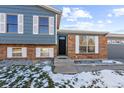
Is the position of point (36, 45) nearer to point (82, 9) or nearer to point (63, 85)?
point (63, 85)

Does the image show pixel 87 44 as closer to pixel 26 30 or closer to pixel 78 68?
pixel 78 68

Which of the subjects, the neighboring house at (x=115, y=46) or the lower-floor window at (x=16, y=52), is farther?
the neighboring house at (x=115, y=46)

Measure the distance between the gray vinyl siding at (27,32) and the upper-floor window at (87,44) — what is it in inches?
116

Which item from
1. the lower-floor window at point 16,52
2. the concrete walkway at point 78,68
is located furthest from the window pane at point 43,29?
the concrete walkway at point 78,68

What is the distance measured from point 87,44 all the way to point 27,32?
5611 mm

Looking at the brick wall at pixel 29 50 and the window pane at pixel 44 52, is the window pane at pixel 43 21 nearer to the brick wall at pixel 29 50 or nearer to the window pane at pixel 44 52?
the brick wall at pixel 29 50

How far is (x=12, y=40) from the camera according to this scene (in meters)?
12.2

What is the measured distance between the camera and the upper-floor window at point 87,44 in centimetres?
1386

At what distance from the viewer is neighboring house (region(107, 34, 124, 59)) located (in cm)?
1587

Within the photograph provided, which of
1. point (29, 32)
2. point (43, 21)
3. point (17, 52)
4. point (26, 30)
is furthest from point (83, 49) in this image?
point (17, 52)

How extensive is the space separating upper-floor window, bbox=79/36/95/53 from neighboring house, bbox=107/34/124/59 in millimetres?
2793

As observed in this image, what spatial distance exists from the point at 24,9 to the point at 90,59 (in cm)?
729

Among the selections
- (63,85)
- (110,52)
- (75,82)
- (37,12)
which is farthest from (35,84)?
(110,52)

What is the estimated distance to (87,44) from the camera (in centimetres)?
1396
